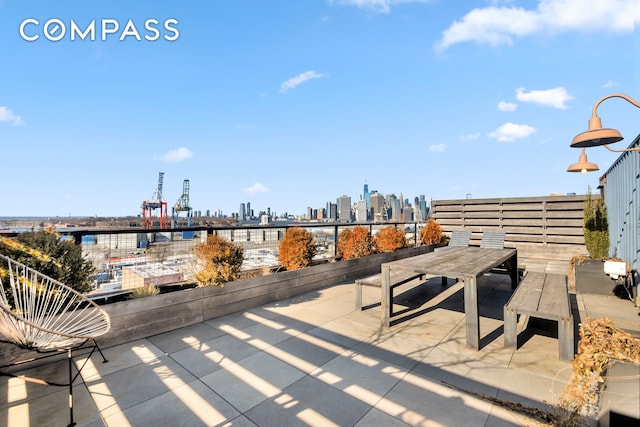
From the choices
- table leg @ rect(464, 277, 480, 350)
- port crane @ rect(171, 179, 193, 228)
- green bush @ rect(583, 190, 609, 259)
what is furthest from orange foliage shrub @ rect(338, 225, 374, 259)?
port crane @ rect(171, 179, 193, 228)

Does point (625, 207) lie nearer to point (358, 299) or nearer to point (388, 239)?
point (388, 239)

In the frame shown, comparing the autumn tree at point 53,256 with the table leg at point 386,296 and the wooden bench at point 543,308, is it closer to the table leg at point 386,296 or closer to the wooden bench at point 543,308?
the table leg at point 386,296

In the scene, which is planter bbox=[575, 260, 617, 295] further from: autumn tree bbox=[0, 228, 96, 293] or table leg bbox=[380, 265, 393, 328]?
autumn tree bbox=[0, 228, 96, 293]

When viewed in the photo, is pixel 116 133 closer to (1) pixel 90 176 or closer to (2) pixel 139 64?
(2) pixel 139 64

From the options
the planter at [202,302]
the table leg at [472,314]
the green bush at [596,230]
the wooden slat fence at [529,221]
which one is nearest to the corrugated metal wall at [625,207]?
the green bush at [596,230]

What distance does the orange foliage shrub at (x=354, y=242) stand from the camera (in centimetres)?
621

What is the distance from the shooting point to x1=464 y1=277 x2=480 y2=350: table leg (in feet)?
8.85

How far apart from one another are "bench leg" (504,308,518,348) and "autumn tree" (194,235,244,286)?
327cm

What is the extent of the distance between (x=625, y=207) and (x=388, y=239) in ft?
14.0

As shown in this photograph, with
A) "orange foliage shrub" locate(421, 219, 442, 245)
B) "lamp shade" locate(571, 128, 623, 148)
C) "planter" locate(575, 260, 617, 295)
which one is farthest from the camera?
"orange foliage shrub" locate(421, 219, 442, 245)

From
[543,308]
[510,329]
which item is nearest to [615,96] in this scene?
[543,308]

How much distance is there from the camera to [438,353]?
104 inches

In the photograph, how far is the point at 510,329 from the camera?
8.91 feet

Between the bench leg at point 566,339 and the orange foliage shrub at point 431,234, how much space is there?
21.2ft
